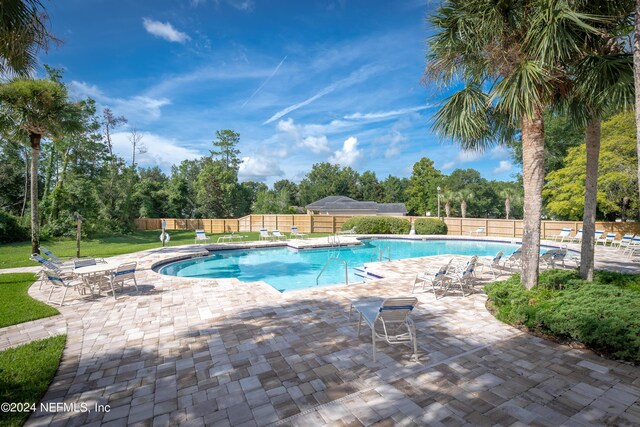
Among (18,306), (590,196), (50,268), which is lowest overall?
(18,306)

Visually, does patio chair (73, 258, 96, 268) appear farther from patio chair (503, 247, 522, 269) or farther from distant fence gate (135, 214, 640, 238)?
distant fence gate (135, 214, 640, 238)

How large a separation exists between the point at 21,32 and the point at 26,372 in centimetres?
548

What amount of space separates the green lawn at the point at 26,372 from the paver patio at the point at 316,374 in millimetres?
143

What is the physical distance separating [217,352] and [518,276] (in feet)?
20.1

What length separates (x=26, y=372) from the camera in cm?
358

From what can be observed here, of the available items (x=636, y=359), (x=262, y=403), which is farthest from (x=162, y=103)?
(x=636, y=359)

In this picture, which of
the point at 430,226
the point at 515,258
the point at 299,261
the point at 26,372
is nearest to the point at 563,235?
the point at 430,226

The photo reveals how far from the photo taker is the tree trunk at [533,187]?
559 centimetres

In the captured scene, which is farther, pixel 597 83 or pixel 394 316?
pixel 597 83

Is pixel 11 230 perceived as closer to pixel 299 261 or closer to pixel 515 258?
pixel 299 261

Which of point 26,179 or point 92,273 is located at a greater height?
point 26,179

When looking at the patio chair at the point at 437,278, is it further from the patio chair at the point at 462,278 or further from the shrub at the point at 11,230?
the shrub at the point at 11,230

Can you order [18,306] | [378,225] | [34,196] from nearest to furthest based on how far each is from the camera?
1. [18,306]
2. [34,196]
3. [378,225]

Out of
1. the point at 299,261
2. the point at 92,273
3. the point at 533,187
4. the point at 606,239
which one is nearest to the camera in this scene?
the point at 533,187
